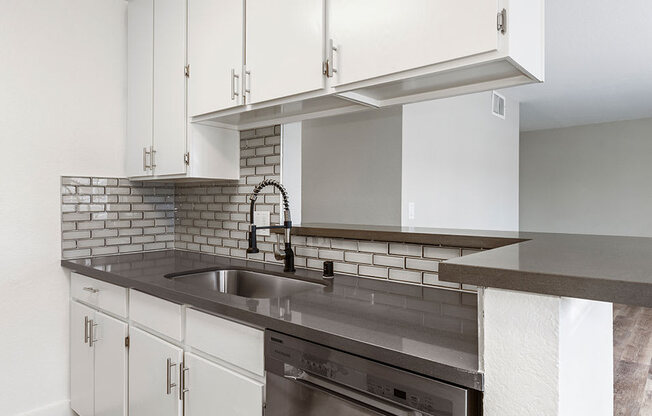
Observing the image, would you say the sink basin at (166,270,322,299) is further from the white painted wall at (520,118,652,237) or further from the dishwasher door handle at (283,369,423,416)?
the white painted wall at (520,118,652,237)

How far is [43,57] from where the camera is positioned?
7.70ft

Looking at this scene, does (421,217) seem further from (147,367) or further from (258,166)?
(147,367)

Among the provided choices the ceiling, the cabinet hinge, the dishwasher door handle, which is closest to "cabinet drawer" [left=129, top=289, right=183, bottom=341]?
the dishwasher door handle

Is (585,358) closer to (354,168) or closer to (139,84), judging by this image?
(139,84)

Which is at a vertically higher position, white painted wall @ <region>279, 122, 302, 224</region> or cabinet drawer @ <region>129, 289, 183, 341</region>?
white painted wall @ <region>279, 122, 302, 224</region>

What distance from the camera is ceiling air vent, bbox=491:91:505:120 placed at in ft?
16.5

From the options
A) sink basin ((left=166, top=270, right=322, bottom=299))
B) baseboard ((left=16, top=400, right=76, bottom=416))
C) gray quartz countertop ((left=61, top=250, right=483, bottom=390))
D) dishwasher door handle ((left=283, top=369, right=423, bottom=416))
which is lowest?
baseboard ((left=16, top=400, right=76, bottom=416))

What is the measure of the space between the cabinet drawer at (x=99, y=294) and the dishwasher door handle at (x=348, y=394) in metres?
1.13

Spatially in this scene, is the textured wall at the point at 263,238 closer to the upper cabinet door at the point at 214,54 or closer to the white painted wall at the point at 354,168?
the upper cabinet door at the point at 214,54

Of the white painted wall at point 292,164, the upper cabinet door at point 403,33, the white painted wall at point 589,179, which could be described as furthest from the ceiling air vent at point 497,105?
the upper cabinet door at point 403,33

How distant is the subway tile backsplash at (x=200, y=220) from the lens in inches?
73.9

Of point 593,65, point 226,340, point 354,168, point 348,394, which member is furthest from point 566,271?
point 593,65

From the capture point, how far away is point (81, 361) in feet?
7.53

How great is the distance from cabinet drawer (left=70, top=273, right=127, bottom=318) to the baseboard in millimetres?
610
